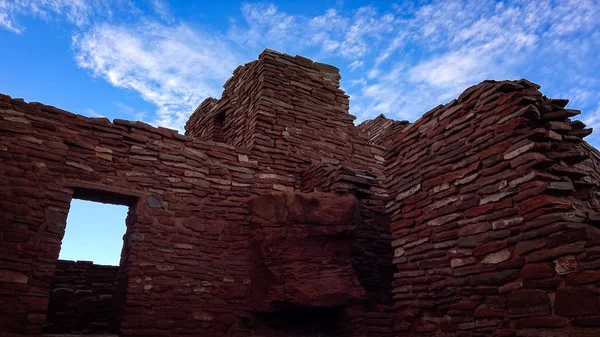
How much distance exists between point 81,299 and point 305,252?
4.81m

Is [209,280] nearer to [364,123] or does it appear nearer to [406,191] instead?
[406,191]

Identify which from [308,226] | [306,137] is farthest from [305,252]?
[306,137]

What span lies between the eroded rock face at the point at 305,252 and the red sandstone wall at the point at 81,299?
125 inches

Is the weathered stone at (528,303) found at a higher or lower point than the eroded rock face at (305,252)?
lower

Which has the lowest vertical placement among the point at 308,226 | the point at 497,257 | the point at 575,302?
the point at 575,302

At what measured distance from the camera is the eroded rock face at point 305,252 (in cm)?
618

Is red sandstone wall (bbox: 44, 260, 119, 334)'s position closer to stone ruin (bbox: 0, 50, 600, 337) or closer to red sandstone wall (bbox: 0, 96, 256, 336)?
stone ruin (bbox: 0, 50, 600, 337)

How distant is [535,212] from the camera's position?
4262 mm

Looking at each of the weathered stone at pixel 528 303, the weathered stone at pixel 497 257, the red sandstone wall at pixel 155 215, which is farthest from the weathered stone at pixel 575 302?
the red sandstone wall at pixel 155 215

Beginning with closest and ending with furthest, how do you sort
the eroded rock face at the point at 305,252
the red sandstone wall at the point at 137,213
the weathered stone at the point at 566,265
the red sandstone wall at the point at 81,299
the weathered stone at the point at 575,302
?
1. the weathered stone at the point at 575,302
2. the weathered stone at the point at 566,265
3. the red sandstone wall at the point at 137,213
4. the eroded rock face at the point at 305,252
5. the red sandstone wall at the point at 81,299

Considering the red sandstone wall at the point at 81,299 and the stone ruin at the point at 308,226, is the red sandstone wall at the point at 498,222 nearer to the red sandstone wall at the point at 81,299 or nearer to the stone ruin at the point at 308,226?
the stone ruin at the point at 308,226

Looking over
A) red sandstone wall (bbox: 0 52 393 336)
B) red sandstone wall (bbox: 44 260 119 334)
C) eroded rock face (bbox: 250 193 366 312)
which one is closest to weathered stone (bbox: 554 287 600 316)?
red sandstone wall (bbox: 0 52 393 336)

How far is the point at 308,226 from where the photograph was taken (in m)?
6.41

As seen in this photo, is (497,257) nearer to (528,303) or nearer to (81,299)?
(528,303)
